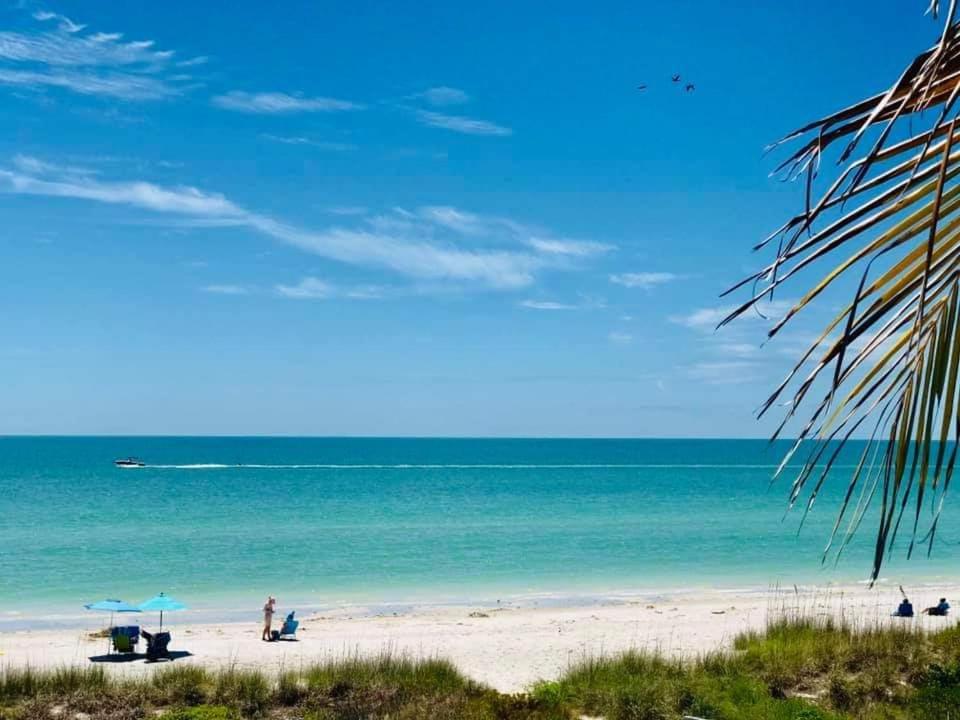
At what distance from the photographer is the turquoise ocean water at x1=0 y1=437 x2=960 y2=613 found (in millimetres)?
31703

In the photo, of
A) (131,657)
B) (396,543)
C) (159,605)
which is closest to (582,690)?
(131,657)

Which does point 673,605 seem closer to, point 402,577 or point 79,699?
point 402,577

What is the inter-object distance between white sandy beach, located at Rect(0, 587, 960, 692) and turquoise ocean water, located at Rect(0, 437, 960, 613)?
3.74 metres

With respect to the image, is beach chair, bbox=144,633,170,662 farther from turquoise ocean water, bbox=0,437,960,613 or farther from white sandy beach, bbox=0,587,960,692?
turquoise ocean water, bbox=0,437,960,613

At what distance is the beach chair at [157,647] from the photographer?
57.4ft

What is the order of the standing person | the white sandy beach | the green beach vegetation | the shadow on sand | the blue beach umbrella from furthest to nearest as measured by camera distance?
the standing person, the blue beach umbrella, the shadow on sand, the white sandy beach, the green beach vegetation

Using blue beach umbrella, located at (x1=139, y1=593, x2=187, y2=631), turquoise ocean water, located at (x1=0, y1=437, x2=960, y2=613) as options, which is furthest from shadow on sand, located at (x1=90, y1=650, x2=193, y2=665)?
turquoise ocean water, located at (x1=0, y1=437, x2=960, y2=613)

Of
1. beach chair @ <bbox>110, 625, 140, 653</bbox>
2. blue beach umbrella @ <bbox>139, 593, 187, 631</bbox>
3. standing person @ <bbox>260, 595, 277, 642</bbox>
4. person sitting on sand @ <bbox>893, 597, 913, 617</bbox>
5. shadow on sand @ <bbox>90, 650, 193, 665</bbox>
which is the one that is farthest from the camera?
person sitting on sand @ <bbox>893, 597, 913, 617</bbox>

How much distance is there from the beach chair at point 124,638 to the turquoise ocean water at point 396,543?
9.84 meters

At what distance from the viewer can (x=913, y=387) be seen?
5.85 feet

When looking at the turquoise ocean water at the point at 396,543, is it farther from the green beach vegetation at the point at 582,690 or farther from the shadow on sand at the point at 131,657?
the shadow on sand at the point at 131,657

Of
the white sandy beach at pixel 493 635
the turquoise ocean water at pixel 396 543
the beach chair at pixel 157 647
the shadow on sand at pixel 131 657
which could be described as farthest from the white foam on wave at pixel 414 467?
the beach chair at pixel 157 647

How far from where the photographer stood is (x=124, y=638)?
17781 millimetres

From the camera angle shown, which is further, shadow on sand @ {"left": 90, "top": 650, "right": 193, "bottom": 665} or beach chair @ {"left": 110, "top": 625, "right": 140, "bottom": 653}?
beach chair @ {"left": 110, "top": 625, "right": 140, "bottom": 653}
